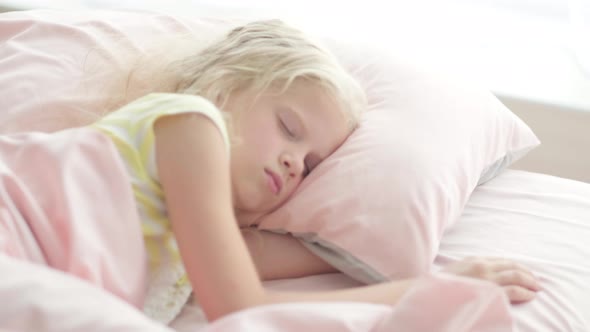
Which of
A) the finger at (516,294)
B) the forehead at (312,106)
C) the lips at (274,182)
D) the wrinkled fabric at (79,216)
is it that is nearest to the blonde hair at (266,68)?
the forehead at (312,106)

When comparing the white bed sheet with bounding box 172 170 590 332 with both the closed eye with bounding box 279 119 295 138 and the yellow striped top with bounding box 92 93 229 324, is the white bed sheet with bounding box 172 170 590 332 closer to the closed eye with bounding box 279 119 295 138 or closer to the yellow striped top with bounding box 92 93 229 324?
the yellow striped top with bounding box 92 93 229 324

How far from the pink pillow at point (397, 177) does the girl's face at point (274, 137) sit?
0.05 meters

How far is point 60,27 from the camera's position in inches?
61.2

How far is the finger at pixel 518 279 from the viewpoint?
1.11m

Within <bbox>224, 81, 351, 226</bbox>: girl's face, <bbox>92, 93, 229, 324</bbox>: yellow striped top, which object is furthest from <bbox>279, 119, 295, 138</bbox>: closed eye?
<bbox>92, 93, 229, 324</bbox>: yellow striped top

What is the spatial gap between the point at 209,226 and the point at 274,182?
193 millimetres

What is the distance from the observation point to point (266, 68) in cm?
121

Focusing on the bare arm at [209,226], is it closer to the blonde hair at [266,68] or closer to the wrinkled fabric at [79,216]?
the wrinkled fabric at [79,216]

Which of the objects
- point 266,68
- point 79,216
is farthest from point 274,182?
point 79,216

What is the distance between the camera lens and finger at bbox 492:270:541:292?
43.9 inches

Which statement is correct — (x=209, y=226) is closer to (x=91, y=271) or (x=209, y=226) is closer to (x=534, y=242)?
(x=91, y=271)

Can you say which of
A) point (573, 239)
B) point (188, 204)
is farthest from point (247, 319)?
point (573, 239)

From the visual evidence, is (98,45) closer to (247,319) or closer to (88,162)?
(88,162)

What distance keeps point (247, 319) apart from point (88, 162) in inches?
11.8
